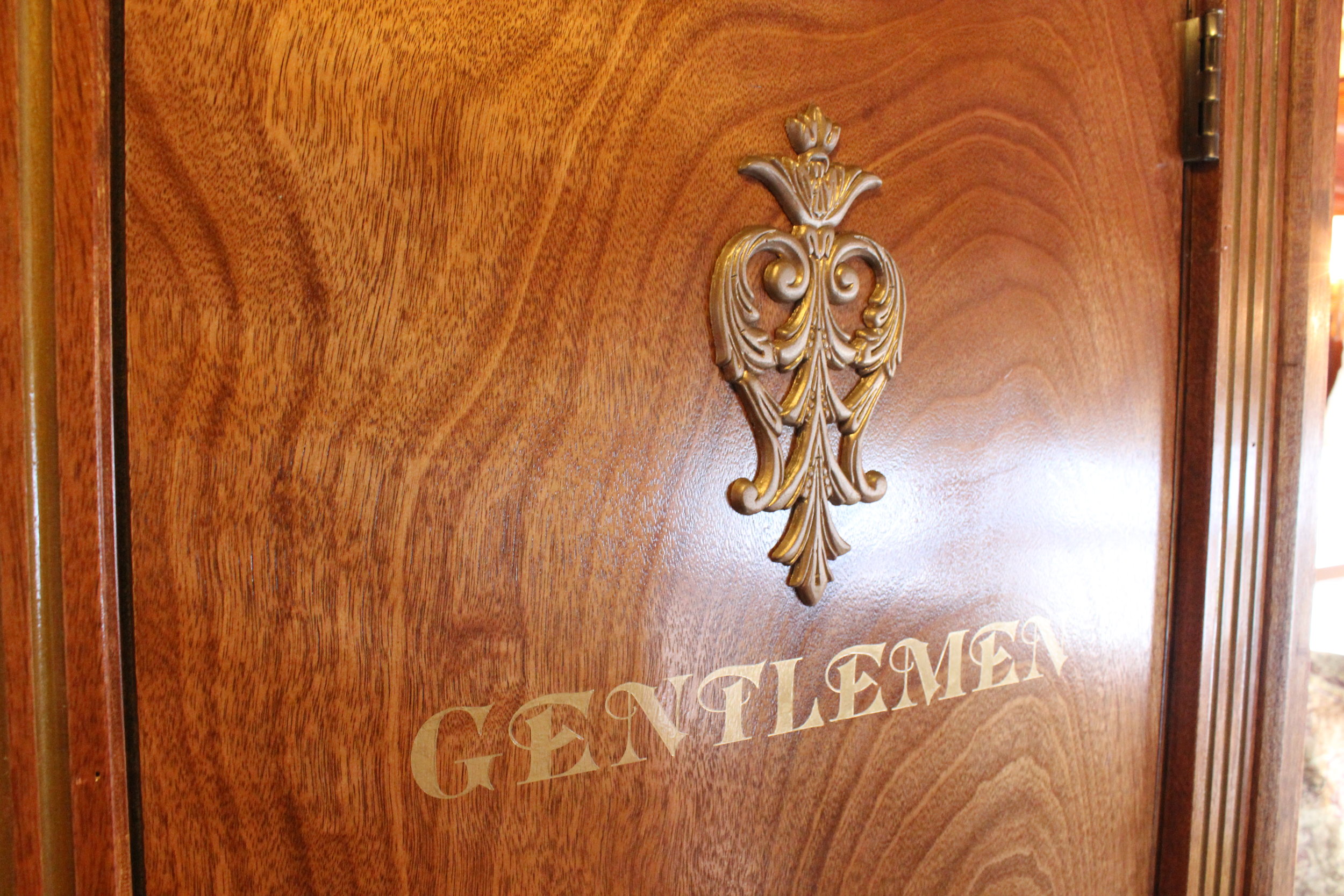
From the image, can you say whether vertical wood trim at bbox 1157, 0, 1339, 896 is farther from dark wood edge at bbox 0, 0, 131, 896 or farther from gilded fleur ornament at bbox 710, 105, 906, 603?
dark wood edge at bbox 0, 0, 131, 896

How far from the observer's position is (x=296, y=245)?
1.22 feet

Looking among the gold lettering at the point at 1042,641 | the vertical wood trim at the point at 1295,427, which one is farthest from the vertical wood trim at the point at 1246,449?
the gold lettering at the point at 1042,641

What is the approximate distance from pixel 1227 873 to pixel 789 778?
414mm

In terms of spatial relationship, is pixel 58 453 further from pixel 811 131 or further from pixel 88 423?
pixel 811 131

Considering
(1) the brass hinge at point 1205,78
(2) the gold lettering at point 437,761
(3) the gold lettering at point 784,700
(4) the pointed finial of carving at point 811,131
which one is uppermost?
(1) the brass hinge at point 1205,78

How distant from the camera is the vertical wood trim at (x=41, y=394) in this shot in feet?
1.05

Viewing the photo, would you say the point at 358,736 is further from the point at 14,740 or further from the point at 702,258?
the point at 702,258

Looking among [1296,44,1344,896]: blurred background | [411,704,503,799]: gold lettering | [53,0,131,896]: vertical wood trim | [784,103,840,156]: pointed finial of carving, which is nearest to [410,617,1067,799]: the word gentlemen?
[411,704,503,799]: gold lettering

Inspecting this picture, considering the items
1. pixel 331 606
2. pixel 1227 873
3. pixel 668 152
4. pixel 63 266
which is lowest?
pixel 1227 873

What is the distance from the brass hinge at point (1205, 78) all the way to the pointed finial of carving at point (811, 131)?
1.02 ft

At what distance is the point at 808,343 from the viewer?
1.59 feet

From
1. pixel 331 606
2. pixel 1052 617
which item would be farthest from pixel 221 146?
pixel 1052 617

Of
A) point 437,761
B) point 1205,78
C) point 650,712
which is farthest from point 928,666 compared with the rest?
point 1205,78

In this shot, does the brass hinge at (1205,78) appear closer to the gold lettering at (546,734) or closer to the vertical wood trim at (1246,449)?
the vertical wood trim at (1246,449)
